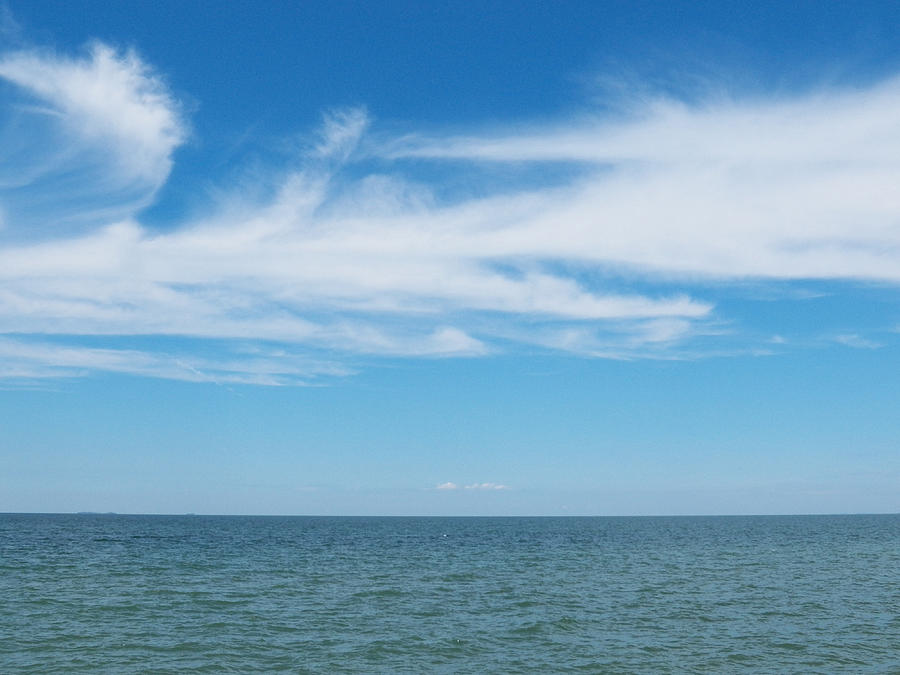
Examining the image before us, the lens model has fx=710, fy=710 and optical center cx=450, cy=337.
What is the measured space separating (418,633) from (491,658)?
528 centimetres

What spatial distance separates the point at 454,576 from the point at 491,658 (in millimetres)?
27062

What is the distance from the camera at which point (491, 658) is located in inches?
1112

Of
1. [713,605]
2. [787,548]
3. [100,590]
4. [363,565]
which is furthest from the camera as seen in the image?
[787,548]

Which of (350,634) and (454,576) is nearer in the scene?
(350,634)

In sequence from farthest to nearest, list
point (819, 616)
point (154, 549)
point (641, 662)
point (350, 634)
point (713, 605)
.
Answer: point (154, 549) < point (713, 605) < point (819, 616) < point (350, 634) < point (641, 662)

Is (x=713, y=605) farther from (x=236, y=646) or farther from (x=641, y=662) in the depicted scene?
(x=236, y=646)

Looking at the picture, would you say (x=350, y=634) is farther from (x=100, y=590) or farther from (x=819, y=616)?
(x=819, y=616)

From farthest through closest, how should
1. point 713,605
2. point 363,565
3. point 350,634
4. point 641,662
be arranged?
1. point 363,565
2. point 713,605
3. point 350,634
4. point 641,662

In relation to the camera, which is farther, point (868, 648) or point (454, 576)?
point (454, 576)

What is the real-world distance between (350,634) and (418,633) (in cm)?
308

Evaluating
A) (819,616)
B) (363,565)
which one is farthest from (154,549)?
(819,616)

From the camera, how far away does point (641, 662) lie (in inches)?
1090

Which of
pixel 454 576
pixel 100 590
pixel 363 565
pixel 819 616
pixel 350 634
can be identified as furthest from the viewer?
pixel 363 565

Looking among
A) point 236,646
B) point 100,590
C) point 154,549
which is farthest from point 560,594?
point 154,549
